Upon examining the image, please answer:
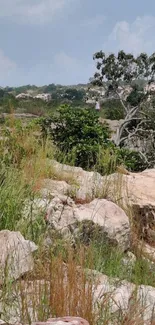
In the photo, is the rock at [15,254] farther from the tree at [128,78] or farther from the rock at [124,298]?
the tree at [128,78]

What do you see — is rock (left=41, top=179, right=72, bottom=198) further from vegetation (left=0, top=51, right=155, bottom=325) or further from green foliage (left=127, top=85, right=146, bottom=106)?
green foliage (left=127, top=85, right=146, bottom=106)

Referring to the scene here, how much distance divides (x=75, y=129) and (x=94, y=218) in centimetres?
493

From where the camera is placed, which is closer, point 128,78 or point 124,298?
point 124,298

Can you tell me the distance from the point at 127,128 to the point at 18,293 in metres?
19.8

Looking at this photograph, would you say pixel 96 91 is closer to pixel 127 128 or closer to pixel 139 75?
pixel 139 75

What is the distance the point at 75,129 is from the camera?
920 centimetres

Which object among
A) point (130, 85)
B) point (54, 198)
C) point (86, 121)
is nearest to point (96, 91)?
point (130, 85)

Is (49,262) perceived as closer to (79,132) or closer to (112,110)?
(79,132)

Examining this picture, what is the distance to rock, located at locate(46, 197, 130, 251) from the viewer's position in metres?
4.11

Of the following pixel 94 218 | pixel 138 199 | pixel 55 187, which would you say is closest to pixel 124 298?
pixel 94 218

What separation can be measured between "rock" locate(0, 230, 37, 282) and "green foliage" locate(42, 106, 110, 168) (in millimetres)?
5451

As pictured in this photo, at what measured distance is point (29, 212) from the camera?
147 inches

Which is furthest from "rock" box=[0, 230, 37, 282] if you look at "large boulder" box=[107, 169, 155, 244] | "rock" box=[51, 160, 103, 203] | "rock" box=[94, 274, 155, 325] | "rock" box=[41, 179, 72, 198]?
"large boulder" box=[107, 169, 155, 244]

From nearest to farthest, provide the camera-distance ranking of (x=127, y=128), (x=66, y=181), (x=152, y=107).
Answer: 1. (x=66, y=181)
2. (x=127, y=128)
3. (x=152, y=107)
